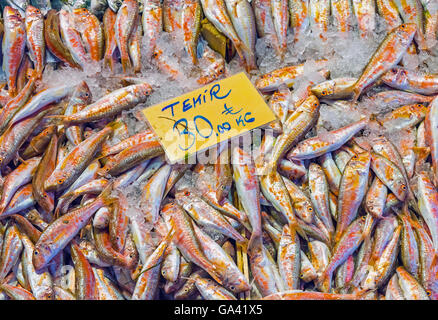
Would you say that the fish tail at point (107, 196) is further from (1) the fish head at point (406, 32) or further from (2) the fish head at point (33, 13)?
(1) the fish head at point (406, 32)

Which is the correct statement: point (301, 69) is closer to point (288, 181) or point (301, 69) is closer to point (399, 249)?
point (288, 181)

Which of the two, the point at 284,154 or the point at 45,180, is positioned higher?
the point at 45,180

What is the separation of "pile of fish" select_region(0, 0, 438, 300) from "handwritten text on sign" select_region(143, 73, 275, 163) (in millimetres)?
113

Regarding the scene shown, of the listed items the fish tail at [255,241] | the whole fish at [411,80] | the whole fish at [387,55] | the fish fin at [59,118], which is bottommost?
the fish tail at [255,241]

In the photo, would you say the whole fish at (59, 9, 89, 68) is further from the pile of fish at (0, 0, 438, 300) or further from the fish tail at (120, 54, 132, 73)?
the fish tail at (120, 54, 132, 73)

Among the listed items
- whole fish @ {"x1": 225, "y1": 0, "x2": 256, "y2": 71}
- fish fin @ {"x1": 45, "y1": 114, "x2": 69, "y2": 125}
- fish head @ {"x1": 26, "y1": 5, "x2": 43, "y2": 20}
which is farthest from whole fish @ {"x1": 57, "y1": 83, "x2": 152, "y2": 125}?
fish head @ {"x1": 26, "y1": 5, "x2": 43, "y2": 20}

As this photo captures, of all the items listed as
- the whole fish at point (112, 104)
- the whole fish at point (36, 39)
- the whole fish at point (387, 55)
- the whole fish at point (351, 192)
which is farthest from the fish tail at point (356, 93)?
the whole fish at point (36, 39)

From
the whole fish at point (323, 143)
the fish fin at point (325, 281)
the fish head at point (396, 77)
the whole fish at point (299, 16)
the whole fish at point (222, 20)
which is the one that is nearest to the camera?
the fish fin at point (325, 281)

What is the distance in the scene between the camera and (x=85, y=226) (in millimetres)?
2410

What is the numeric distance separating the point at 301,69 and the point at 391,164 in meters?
0.99

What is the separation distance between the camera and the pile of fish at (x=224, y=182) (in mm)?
2244

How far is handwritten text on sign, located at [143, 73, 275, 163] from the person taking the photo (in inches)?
95.7

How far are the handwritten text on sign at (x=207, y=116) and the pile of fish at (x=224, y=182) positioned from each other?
4.5 inches

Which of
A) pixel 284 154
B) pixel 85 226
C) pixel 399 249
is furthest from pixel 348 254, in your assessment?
pixel 85 226
